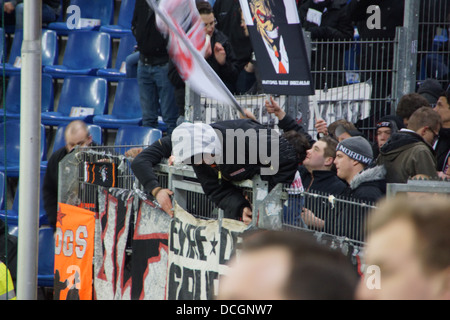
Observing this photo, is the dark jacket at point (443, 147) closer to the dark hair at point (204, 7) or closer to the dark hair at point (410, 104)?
the dark hair at point (410, 104)

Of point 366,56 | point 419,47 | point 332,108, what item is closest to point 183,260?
point 332,108

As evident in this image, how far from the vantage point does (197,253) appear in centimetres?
538

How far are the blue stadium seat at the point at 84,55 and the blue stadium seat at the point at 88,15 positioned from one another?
18.5 inches

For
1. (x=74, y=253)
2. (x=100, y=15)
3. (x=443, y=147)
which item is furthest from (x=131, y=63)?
(x=443, y=147)

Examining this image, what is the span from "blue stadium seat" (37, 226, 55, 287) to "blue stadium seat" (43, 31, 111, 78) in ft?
11.0

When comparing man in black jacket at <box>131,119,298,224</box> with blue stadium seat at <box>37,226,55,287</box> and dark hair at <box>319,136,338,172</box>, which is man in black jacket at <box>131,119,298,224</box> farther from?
blue stadium seat at <box>37,226,55,287</box>

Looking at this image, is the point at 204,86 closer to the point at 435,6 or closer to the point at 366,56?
the point at 366,56

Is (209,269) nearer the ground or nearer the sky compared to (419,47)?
nearer the ground

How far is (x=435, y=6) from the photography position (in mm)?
8133

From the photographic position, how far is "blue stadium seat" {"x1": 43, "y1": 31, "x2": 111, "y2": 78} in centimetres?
1133

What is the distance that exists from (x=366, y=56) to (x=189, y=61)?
11.1 ft

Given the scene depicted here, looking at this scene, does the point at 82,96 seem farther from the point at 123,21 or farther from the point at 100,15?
the point at 100,15

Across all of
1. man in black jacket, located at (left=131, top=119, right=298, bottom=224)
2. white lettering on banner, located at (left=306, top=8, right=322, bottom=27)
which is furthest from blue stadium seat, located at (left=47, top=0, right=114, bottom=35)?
man in black jacket, located at (left=131, top=119, right=298, bottom=224)

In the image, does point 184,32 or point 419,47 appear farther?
point 419,47
